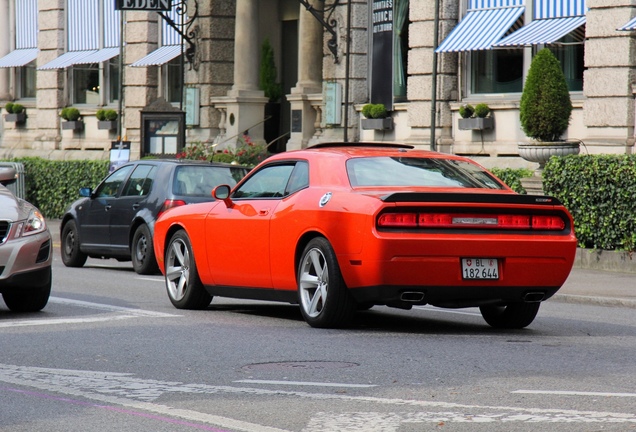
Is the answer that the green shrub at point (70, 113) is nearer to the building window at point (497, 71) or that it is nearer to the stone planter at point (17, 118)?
the stone planter at point (17, 118)

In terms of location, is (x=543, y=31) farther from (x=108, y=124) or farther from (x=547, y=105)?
(x=108, y=124)

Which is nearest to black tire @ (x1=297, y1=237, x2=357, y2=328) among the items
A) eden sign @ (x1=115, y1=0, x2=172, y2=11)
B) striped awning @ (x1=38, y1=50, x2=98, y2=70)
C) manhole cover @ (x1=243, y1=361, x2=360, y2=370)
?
manhole cover @ (x1=243, y1=361, x2=360, y2=370)

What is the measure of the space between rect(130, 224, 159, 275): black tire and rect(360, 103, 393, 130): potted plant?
9.56 metres

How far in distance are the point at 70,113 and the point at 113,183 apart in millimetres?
17258

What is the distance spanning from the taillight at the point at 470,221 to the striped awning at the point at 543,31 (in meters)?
12.3

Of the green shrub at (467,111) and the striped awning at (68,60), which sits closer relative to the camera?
the green shrub at (467,111)

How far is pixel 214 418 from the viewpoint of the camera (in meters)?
6.89

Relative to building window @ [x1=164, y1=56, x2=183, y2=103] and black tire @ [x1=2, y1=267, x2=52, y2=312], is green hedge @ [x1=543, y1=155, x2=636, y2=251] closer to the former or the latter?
black tire @ [x1=2, y1=267, x2=52, y2=312]

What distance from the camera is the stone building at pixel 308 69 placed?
23094 mm

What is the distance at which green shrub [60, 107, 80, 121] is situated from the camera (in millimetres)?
36562

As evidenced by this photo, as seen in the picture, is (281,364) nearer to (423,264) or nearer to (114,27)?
(423,264)

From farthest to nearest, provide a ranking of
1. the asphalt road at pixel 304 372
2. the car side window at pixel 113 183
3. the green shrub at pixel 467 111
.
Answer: the green shrub at pixel 467 111
the car side window at pixel 113 183
the asphalt road at pixel 304 372

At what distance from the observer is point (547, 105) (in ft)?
66.6

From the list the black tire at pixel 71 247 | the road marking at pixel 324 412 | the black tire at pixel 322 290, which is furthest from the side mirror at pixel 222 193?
the black tire at pixel 71 247
